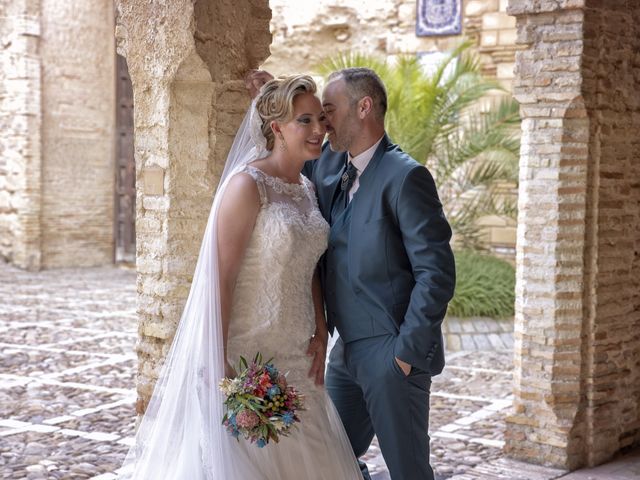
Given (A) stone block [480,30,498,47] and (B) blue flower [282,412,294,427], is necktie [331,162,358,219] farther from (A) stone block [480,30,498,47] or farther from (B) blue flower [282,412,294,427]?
(A) stone block [480,30,498,47]

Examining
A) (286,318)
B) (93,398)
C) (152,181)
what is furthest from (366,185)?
(93,398)

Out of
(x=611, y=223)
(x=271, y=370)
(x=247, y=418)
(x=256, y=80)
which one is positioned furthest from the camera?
(x=611, y=223)

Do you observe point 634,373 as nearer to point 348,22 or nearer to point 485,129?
point 485,129

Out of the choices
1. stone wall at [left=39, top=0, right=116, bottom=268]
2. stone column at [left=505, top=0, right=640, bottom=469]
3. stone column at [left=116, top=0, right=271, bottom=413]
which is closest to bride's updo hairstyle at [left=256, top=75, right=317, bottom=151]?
stone column at [left=116, top=0, right=271, bottom=413]

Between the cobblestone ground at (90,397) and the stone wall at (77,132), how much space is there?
388cm

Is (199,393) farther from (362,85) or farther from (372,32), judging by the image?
(372,32)

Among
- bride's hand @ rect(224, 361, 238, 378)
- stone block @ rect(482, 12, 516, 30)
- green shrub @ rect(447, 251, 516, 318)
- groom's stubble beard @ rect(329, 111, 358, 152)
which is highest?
stone block @ rect(482, 12, 516, 30)

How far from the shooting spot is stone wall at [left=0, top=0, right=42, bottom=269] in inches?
571

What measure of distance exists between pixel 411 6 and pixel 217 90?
33.1ft

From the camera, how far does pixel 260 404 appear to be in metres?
3.05

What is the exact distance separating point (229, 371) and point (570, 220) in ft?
8.56

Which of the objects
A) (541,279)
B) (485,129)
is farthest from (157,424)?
(485,129)

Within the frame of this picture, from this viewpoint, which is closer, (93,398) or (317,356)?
(317,356)

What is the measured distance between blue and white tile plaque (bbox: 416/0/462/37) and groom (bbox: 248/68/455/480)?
10026 mm
